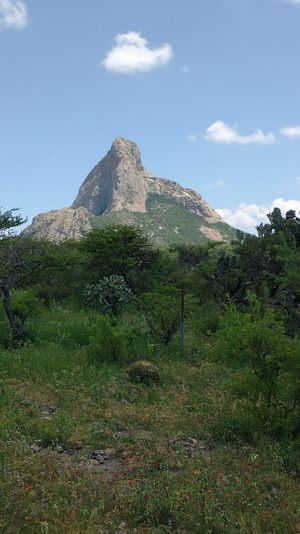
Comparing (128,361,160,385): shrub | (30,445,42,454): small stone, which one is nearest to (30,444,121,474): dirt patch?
(30,445,42,454): small stone

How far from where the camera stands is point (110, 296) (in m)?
18.6

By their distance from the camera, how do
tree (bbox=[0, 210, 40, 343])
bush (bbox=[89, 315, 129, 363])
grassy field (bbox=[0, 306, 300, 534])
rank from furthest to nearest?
1. tree (bbox=[0, 210, 40, 343])
2. bush (bbox=[89, 315, 129, 363])
3. grassy field (bbox=[0, 306, 300, 534])

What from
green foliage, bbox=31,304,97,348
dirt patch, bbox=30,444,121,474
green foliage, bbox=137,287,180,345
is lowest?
dirt patch, bbox=30,444,121,474

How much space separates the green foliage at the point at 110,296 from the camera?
18438mm

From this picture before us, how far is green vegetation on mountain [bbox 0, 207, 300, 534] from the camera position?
518 cm

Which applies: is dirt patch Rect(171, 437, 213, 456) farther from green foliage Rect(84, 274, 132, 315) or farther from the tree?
green foliage Rect(84, 274, 132, 315)

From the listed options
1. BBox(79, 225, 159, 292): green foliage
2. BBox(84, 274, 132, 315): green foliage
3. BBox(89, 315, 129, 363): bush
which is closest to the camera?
BBox(89, 315, 129, 363): bush

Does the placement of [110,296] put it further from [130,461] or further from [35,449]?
[130,461]

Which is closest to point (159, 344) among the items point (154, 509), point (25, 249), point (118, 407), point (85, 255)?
point (118, 407)

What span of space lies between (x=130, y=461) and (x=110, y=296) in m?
12.1

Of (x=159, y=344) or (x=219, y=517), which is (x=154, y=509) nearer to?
(x=219, y=517)

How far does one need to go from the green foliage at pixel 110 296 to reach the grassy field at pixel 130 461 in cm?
704

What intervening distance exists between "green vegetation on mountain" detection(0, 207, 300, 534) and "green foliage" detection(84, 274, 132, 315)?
1.53 meters

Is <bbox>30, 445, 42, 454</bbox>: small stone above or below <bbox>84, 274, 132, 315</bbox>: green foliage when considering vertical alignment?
below
